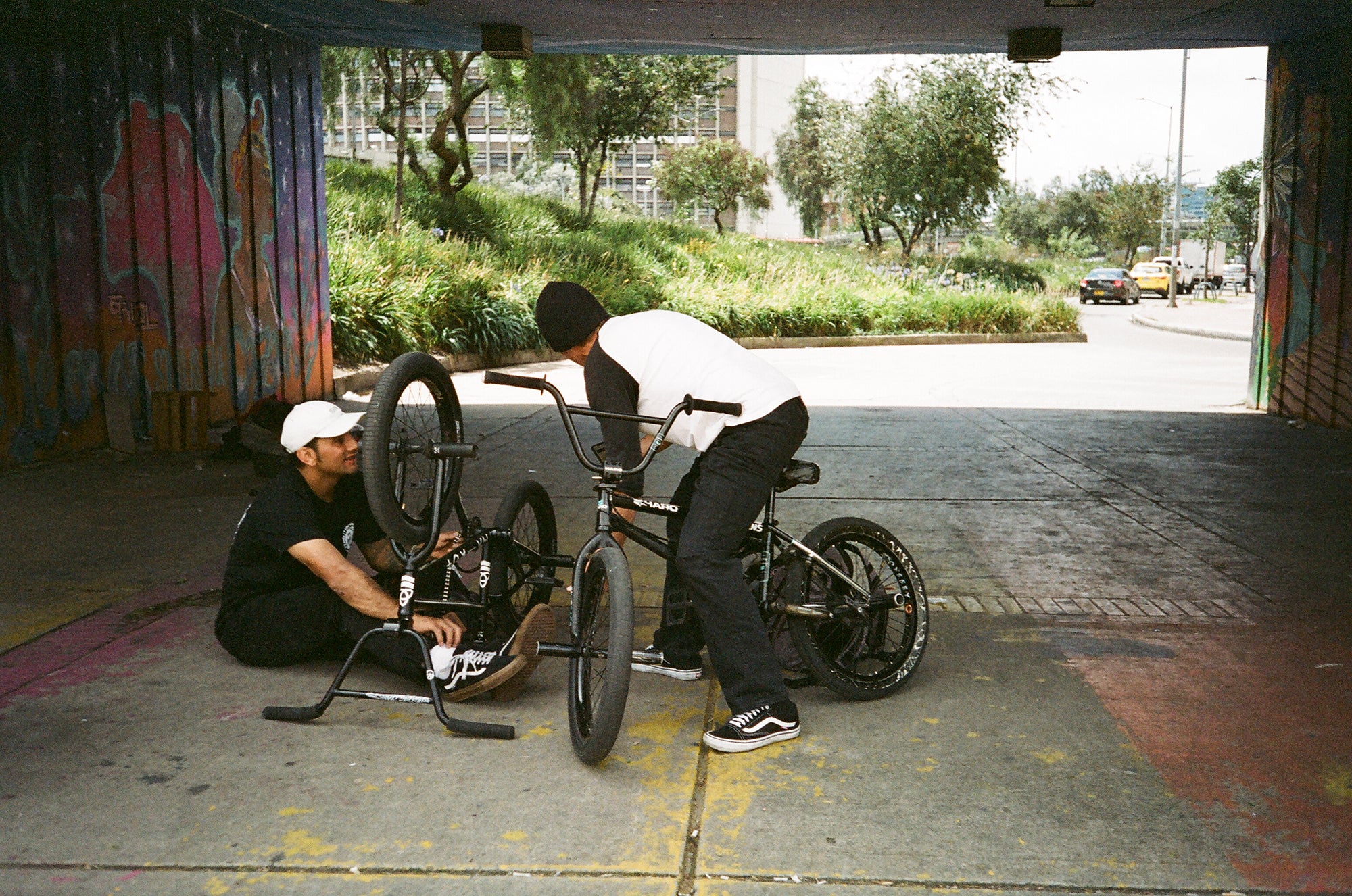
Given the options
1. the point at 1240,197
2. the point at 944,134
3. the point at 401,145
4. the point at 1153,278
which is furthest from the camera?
the point at 1240,197

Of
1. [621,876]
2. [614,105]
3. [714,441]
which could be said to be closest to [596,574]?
[714,441]

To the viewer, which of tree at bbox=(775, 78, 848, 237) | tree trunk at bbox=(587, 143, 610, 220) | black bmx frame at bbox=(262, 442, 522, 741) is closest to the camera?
black bmx frame at bbox=(262, 442, 522, 741)

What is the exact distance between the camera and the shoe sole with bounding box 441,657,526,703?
4129 millimetres

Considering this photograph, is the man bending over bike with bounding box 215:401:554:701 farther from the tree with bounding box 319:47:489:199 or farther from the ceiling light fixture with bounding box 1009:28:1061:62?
the tree with bounding box 319:47:489:199

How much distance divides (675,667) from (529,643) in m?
0.60

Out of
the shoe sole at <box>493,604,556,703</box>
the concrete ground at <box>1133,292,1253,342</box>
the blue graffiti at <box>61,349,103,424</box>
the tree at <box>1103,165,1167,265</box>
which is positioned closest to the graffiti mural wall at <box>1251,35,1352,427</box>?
the concrete ground at <box>1133,292,1253,342</box>

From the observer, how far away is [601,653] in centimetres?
386

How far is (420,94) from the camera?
27562 millimetres

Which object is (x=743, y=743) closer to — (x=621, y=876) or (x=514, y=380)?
(x=621, y=876)

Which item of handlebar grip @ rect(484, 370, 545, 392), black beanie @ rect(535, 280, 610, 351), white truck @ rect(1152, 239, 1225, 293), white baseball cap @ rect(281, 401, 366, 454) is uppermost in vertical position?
white truck @ rect(1152, 239, 1225, 293)

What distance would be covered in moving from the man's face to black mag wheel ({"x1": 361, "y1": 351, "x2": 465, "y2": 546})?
0.52 ft

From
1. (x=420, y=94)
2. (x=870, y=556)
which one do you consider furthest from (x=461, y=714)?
(x=420, y=94)

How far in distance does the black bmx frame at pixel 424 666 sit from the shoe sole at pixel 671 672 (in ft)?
1.91

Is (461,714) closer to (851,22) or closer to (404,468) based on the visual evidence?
(404,468)
